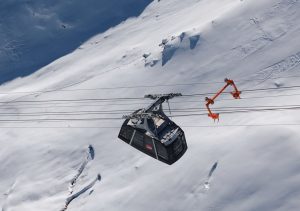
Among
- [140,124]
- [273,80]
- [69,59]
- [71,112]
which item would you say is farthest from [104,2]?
[140,124]

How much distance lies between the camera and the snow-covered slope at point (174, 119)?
5097 cm

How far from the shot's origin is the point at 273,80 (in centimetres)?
5906

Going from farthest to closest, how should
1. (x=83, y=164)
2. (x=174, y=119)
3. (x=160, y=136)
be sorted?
1. (x=83, y=164)
2. (x=174, y=119)
3. (x=160, y=136)

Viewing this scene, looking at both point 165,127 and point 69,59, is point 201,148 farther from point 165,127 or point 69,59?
point 69,59

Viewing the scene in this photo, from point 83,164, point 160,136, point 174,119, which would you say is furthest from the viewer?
point 83,164

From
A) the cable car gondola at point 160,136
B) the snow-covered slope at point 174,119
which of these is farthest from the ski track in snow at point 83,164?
the cable car gondola at point 160,136

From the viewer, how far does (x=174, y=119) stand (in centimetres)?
6100

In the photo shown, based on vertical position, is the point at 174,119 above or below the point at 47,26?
below

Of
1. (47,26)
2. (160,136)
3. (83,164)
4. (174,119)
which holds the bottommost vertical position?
(160,136)

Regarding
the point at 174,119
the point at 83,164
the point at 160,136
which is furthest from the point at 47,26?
the point at 160,136

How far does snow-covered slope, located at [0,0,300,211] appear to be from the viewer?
51.0m

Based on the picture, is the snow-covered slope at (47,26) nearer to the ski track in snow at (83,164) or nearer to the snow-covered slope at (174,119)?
the snow-covered slope at (174,119)

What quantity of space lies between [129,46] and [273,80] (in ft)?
82.4

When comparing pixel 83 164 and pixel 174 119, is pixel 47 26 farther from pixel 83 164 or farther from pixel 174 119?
pixel 174 119
